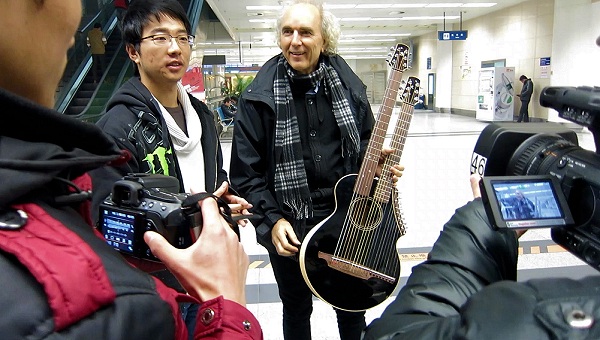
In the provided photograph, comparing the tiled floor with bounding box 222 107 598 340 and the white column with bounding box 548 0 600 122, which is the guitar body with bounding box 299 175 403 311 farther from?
the white column with bounding box 548 0 600 122

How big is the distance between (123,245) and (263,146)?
1.07 metres

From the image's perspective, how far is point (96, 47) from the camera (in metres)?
8.65

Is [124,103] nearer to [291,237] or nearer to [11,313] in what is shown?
[291,237]

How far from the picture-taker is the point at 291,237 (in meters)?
1.64

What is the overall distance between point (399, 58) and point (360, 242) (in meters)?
0.74

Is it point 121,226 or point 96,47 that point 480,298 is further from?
point 96,47

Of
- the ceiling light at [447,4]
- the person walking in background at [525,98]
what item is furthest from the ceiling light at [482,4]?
the person walking in background at [525,98]

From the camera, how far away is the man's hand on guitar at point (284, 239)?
1.63m

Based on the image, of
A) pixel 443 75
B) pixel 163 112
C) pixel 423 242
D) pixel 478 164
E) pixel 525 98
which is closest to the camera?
pixel 478 164

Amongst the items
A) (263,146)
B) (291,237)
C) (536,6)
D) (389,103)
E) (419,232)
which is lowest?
(419,232)

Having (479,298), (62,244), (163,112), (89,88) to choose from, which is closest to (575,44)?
(89,88)

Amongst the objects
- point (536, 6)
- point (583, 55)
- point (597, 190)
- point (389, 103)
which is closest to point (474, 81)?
point (536, 6)

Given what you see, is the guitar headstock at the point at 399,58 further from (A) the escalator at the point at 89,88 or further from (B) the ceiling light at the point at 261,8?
(B) the ceiling light at the point at 261,8

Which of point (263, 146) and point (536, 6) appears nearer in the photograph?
point (263, 146)
